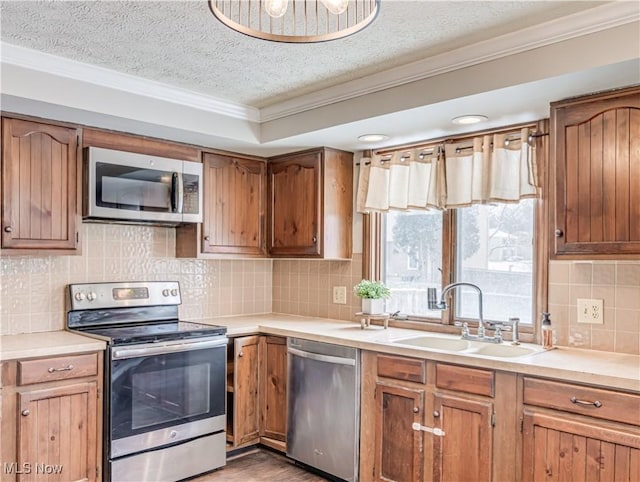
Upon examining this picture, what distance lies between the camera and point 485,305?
3.12m

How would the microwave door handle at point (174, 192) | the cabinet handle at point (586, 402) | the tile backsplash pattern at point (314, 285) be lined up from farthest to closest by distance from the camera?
the tile backsplash pattern at point (314, 285) → the microwave door handle at point (174, 192) → the cabinet handle at point (586, 402)

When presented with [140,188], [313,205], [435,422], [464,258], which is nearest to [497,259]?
[464,258]

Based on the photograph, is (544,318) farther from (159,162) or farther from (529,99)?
(159,162)

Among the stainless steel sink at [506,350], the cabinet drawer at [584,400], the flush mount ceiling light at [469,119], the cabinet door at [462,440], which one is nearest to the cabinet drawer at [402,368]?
the cabinet door at [462,440]

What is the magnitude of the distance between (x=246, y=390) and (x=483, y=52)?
97.2 inches

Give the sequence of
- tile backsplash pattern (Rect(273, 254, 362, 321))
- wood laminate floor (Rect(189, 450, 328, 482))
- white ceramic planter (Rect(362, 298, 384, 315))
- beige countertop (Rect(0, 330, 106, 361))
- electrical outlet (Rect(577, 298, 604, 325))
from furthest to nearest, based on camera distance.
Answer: tile backsplash pattern (Rect(273, 254, 362, 321))
white ceramic planter (Rect(362, 298, 384, 315))
wood laminate floor (Rect(189, 450, 328, 482))
electrical outlet (Rect(577, 298, 604, 325))
beige countertop (Rect(0, 330, 106, 361))

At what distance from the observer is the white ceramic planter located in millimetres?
3492

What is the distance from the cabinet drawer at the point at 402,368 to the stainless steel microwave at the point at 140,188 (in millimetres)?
1554

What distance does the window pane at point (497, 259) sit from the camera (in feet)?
9.73

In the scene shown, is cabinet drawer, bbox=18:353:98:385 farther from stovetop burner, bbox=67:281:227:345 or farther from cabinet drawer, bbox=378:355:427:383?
cabinet drawer, bbox=378:355:427:383

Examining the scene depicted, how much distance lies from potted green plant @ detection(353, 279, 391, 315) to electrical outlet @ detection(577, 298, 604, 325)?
1.18 metres

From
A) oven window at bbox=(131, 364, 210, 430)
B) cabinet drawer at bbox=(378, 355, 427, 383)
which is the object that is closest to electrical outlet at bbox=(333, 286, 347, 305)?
cabinet drawer at bbox=(378, 355, 427, 383)

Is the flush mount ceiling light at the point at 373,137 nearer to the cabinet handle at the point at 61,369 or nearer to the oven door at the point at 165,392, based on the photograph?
the oven door at the point at 165,392

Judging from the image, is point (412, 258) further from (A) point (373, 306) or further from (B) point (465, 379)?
Result: (B) point (465, 379)
